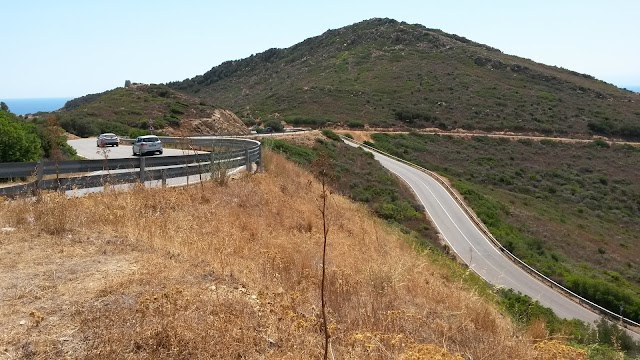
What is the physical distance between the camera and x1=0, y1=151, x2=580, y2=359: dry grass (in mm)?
4230

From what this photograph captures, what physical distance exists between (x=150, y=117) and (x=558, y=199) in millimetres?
42391

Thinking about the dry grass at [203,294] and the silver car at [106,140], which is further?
the silver car at [106,140]

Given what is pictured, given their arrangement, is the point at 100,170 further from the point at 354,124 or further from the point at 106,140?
the point at 354,124

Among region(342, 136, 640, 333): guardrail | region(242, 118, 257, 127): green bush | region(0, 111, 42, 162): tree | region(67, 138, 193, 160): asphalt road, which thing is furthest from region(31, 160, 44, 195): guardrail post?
region(242, 118, 257, 127): green bush

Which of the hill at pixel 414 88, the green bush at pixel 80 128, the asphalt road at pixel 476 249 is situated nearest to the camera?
the asphalt road at pixel 476 249

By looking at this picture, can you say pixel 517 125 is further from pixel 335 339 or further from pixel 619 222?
pixel 335 339

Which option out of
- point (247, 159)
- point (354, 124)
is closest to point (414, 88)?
point (354, 124)

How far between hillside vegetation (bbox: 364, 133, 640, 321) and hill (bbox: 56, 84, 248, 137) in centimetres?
2003

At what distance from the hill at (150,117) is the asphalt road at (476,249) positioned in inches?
805

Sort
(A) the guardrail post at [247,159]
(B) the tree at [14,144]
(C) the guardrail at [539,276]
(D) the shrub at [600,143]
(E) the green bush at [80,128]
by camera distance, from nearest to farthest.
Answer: (B) the tree at [14,144], (A) the guardrail post at [247,159], (C) the guardrail at [539,276], (E) the green bush at [80,128], (D) the shrub at [600,143]

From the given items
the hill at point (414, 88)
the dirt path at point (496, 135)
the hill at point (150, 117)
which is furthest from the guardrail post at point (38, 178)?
the hill at point (414, 88)

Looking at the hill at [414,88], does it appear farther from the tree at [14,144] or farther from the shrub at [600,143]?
the tree at [14,144]

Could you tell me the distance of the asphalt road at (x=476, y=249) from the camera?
78.5ft

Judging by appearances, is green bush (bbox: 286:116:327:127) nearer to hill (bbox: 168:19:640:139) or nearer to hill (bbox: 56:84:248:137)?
hill (bbox: 168:19:640:139)
